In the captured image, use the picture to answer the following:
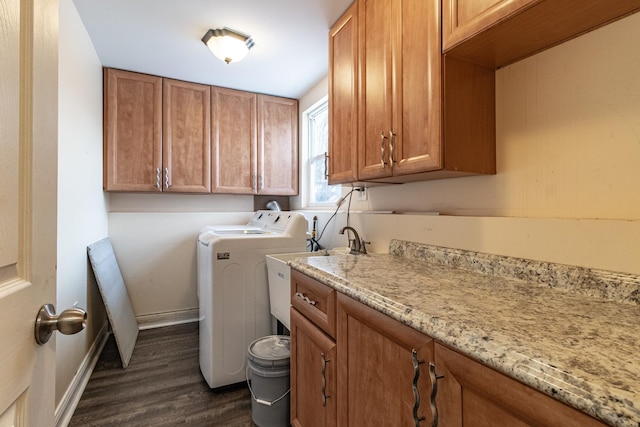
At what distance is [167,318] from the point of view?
3037 mm

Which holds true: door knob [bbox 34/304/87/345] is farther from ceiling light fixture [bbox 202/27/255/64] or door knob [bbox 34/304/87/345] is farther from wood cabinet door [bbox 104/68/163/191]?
wood cabinet door [bbox 104/68/163/191]

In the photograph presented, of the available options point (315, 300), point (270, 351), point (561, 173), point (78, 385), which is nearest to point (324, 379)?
point (315, 300)

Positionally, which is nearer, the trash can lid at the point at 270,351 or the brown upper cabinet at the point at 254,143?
the trash can lid at the point at 270,351

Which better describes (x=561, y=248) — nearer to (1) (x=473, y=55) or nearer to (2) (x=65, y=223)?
(1) (x=473, y=55)

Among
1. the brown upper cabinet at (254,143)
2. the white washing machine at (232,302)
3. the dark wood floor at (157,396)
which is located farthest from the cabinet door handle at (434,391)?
the brown upper cabinet at (254,143)

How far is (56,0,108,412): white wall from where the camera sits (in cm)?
164

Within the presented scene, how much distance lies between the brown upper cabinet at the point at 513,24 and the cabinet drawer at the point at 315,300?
996mm

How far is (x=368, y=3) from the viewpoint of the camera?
1.53 meters

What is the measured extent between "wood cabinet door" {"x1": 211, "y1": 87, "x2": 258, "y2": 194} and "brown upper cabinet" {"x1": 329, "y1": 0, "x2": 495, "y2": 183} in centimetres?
174

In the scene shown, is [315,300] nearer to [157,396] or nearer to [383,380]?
[383,380]

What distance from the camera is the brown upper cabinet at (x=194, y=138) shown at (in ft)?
8.57

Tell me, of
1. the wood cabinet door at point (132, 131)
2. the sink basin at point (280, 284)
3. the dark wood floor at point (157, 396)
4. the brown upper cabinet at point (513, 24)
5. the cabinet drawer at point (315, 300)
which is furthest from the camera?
the wood cabinet door at point (132, 131)

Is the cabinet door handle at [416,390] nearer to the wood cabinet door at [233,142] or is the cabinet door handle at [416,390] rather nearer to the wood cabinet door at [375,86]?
the wood cabinet door at [375,86]

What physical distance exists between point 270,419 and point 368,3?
2.20 meters
